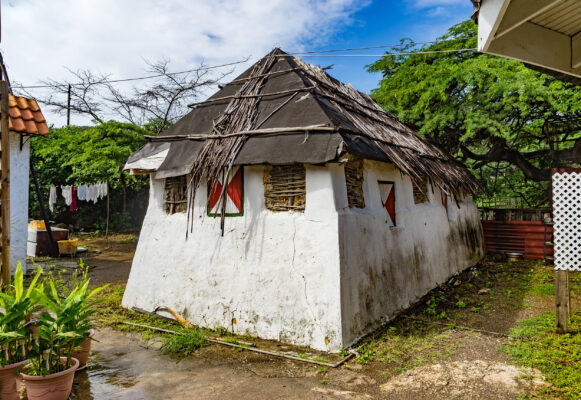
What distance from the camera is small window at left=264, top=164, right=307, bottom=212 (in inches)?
229

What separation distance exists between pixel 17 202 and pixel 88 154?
5.76 m

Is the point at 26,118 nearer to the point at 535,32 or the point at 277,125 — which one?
the point at 277,125

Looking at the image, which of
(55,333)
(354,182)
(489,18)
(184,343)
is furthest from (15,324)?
(489,18)

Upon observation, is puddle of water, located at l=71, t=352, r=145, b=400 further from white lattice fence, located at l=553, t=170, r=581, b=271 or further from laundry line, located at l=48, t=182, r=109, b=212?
laundry line, located at l=48, t=182, r=109, b=212

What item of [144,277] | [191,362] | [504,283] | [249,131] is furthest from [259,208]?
[504,283]

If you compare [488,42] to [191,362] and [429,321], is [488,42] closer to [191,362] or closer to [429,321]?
[429,321]

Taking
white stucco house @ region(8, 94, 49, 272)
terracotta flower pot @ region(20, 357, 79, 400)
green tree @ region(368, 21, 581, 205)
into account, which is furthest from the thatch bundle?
white stucco house @ region(8, 94, 49, 272)

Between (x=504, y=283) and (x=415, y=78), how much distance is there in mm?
7515

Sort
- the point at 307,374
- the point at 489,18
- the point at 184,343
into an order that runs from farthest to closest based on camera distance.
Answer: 1. the point at 184,343
2. the point at 307,374
3. the point at 489,18

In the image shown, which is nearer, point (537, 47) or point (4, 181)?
point (4, 181)

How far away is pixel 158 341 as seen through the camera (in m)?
5.93

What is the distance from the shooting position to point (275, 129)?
611 centimetres

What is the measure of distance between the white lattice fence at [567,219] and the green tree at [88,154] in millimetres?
14599

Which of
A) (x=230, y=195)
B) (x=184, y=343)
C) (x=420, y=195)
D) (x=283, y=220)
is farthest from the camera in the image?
(x=420, y=195)
